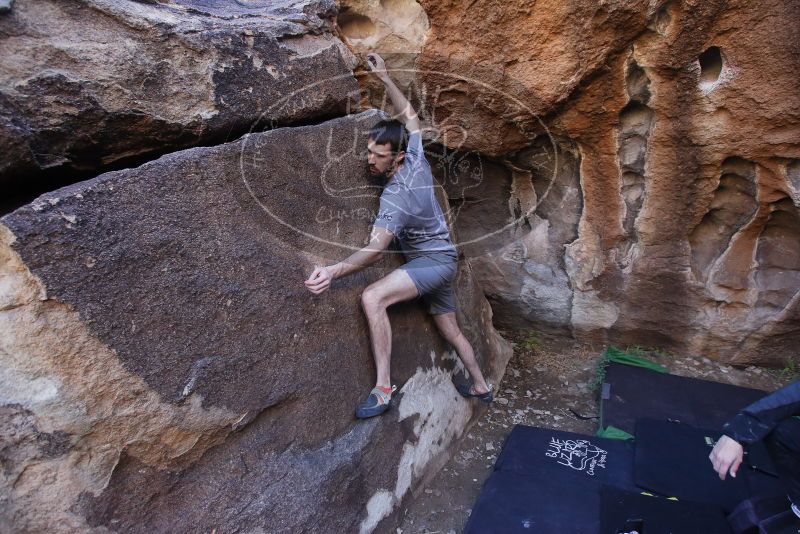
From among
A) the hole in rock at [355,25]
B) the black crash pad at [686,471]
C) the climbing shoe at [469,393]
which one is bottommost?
the black crash pad at [686,471]

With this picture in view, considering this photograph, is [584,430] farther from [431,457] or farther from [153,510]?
[153,510]

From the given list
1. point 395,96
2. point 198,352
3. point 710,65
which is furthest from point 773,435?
point 395,96

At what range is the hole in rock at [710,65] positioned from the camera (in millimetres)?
2650

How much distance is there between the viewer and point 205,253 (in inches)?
73.3

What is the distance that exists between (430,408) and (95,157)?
1.74 metres

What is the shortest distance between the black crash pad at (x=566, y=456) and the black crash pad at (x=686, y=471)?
74 millimetres

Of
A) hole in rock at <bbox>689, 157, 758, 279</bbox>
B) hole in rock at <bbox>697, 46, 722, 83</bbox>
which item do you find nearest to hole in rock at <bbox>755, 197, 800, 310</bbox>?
hole in rock at <bbox>689, 157, 758, 279</bbox>

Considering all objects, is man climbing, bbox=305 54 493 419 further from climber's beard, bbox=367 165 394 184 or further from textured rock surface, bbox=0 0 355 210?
textured rock surface, bbox=0 0 355 210

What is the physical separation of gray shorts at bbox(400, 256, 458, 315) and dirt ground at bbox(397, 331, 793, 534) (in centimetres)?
83

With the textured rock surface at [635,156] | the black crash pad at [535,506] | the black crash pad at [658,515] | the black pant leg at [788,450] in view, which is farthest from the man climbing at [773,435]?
the textured rock surface at [635,156]

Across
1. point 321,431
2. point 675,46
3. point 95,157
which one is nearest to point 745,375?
point 675,46

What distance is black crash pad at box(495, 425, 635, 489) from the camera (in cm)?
262

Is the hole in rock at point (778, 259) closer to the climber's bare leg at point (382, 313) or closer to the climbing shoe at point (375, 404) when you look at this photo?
the climber's bare leg at point (382, 313)

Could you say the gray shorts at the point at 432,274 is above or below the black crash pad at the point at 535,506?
above
